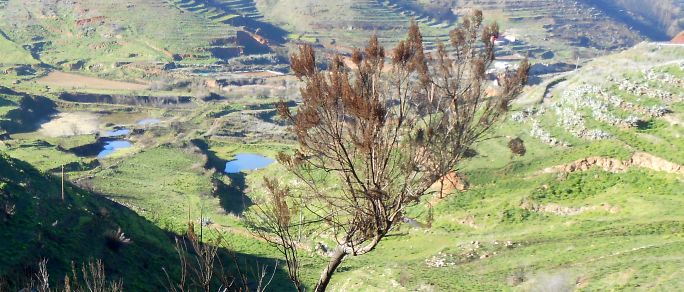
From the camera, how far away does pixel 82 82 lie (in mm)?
97625

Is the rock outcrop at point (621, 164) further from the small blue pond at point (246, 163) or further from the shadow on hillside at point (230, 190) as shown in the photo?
the small blue pond at point (246, 163)

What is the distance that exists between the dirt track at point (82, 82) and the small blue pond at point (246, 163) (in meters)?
42.4

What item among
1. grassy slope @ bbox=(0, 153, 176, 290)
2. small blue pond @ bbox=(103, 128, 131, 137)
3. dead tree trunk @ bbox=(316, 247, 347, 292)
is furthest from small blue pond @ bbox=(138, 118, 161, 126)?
dead tree trunk @ bbox=(316, 247, 347, 292)

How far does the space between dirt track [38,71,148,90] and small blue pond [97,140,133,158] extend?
3262cm

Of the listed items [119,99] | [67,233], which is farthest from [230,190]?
[119,99]

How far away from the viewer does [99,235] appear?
20.5 m

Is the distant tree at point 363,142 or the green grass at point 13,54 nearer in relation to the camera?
the distant tree at point 363,142

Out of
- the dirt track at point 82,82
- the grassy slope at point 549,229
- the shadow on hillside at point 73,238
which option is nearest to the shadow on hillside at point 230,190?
the shadow on hillside at point 73,238

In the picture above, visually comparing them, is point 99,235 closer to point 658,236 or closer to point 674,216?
point 658,236

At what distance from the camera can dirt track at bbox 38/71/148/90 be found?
94500mm

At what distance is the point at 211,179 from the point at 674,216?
34514 mm

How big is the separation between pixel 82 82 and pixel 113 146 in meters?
40.7

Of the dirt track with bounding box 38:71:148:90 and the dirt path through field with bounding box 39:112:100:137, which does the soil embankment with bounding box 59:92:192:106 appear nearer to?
the dirt track with bounding box 38:71:148:90

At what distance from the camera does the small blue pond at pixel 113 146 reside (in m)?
60.2
